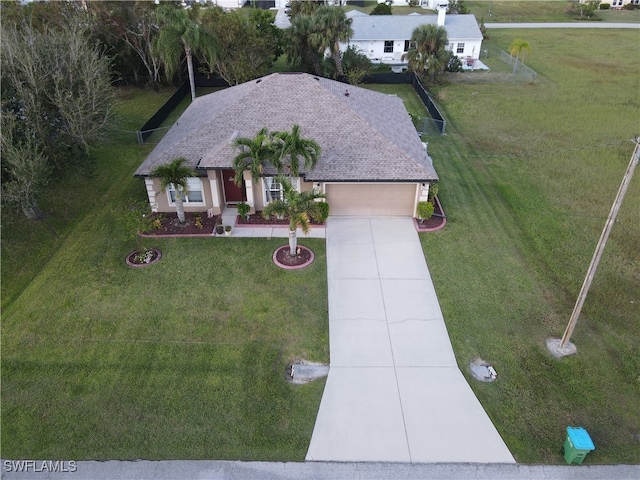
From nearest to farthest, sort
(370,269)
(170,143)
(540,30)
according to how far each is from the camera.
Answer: (370,269) → (170,143) → (540,30)

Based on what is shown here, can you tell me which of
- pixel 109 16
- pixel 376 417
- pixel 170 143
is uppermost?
pixel 109 16

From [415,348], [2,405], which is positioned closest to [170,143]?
[2,405]

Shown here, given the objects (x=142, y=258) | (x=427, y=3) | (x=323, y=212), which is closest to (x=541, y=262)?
(x=323, y=212)

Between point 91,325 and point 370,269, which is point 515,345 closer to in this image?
point 370,269

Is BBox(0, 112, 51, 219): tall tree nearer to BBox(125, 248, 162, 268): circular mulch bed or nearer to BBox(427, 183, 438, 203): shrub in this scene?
BBox(125, 248, 162, 268): circular mulch bed

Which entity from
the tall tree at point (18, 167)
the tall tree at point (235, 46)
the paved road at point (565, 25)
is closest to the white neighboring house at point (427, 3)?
the paved road at point (565, 25)

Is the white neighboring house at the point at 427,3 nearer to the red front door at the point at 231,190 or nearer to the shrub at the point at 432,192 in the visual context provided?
the shrub at the point at 432,192

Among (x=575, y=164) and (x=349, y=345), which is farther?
(x=575, y=164)
